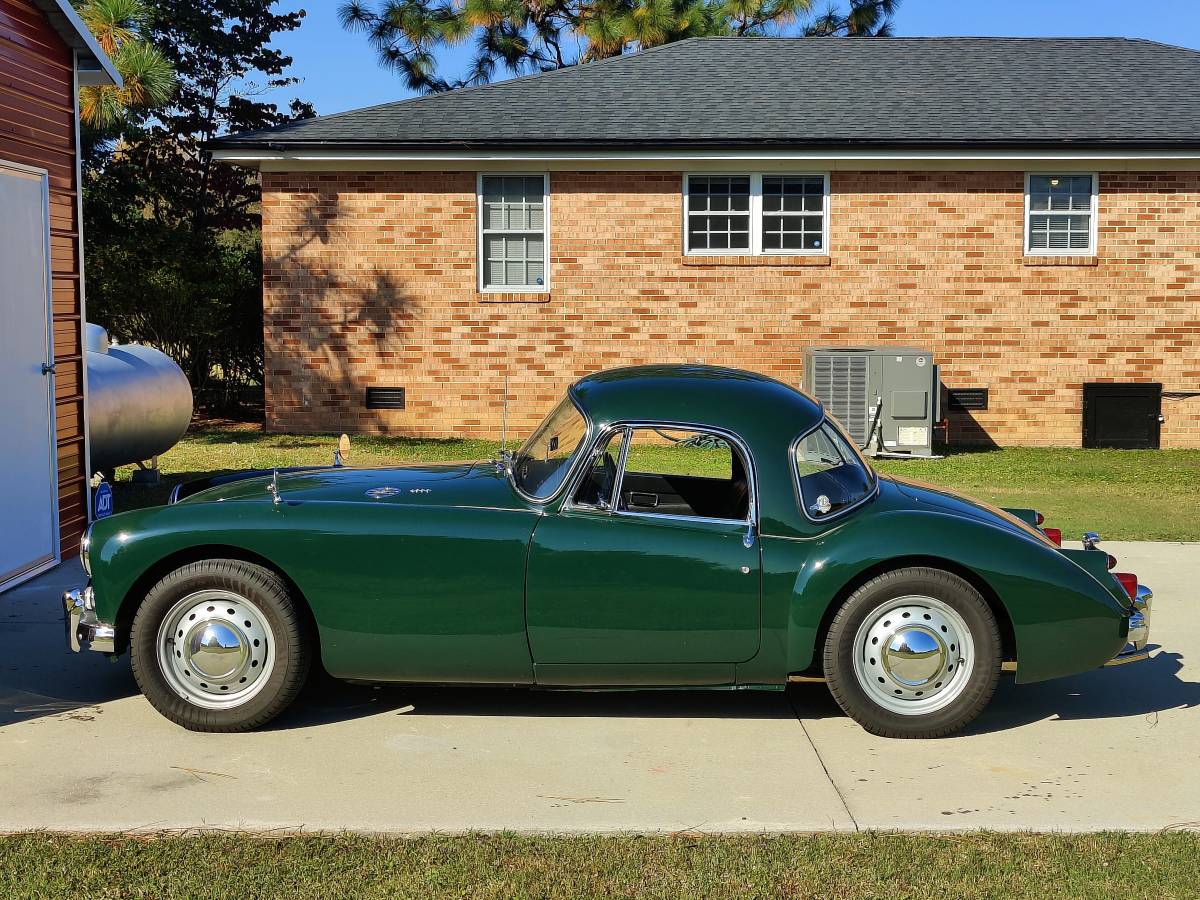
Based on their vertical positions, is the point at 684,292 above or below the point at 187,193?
below

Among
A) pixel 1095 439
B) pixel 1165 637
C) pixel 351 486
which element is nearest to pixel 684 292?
pixel 1095 439

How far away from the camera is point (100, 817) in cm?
450

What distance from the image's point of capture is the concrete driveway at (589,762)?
15.0 feet

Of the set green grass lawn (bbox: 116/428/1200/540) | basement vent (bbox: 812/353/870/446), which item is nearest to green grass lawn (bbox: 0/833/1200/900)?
green grass lawn (bbox: 116/428/1200/540)

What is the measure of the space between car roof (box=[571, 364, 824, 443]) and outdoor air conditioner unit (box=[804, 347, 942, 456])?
9712mm

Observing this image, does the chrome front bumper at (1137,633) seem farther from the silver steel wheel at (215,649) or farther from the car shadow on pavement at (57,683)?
the car shadow on pavement at (57,683)

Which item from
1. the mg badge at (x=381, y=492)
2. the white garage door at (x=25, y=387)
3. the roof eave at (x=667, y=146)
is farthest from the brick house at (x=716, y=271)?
the mg badge at (x=381, y=492)

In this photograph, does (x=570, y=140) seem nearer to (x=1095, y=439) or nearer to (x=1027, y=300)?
(x=1027, y=300)

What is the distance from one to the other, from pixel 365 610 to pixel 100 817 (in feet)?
4.15

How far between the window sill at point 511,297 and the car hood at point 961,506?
1090cm

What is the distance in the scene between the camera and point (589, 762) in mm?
5121

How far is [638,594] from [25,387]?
15.9 feet

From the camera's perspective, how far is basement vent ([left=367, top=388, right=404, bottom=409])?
17047 mm

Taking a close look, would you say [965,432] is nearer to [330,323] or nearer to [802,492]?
[330,323]
